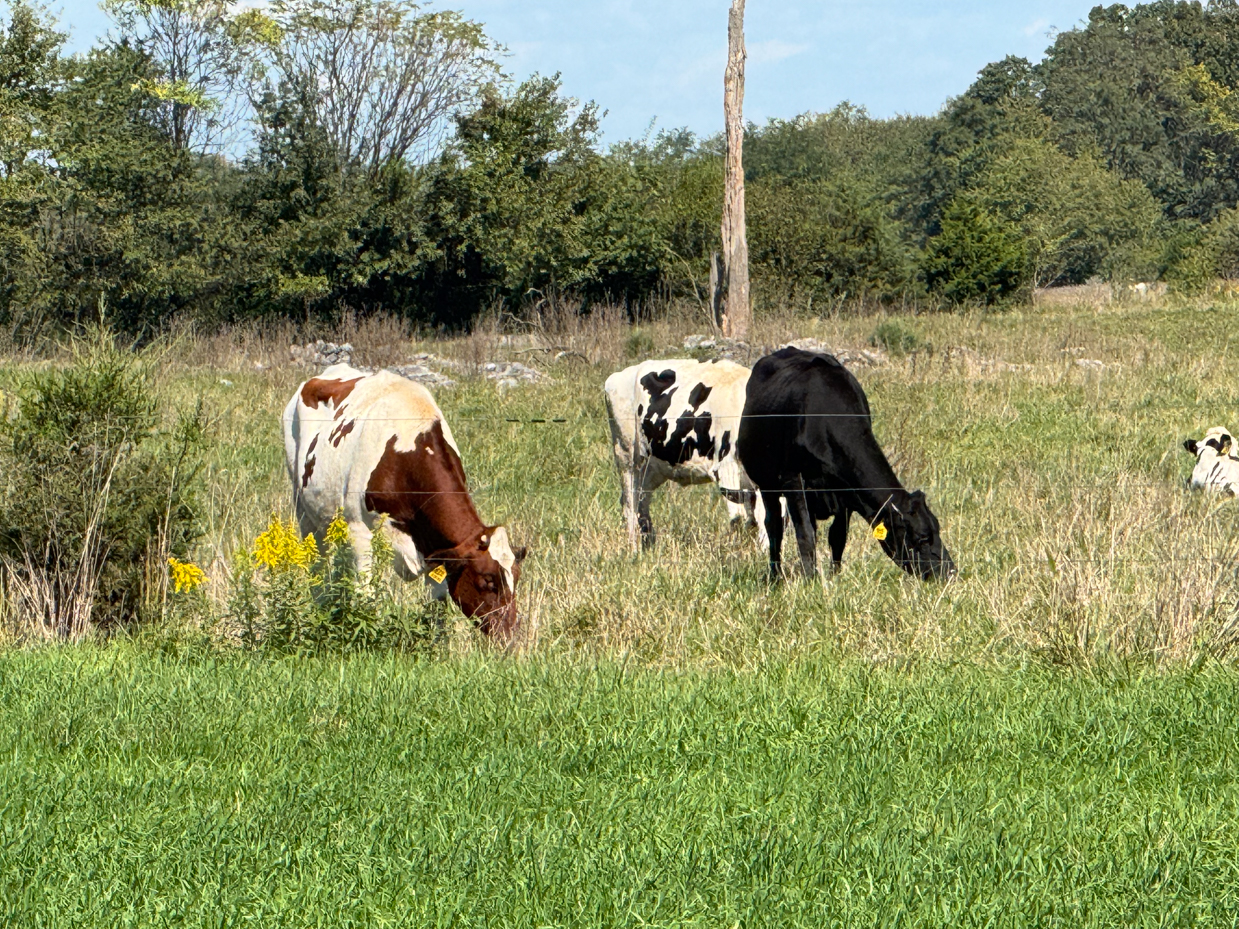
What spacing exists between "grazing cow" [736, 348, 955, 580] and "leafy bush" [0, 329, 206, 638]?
168 inches

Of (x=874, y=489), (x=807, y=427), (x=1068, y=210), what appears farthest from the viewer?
(x=1068, y=210)

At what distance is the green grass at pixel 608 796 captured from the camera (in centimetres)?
408

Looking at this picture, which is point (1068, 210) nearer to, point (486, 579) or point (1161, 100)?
point (1161, 100)

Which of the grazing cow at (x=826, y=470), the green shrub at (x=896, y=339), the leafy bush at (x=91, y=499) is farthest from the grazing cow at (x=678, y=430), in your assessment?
the green shrub at (x=896, y=339)

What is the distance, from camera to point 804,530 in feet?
33.5

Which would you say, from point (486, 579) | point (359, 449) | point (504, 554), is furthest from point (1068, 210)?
point (486, 579)

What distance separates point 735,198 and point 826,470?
15656 mm

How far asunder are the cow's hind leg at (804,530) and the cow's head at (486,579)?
2.40m

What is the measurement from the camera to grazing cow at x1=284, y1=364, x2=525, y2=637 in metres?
8.42

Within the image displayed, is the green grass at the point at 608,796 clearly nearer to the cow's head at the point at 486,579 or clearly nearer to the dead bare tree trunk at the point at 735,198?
the cow's head at the point at 486,579

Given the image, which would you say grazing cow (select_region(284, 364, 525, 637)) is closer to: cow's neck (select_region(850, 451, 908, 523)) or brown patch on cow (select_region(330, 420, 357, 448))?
brown patch on cow (select_region(330, 420, 357, 448))

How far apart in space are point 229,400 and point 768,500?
11898 mm

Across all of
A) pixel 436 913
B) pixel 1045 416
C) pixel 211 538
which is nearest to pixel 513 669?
pixel 436 913

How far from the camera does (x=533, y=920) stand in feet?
13.0
